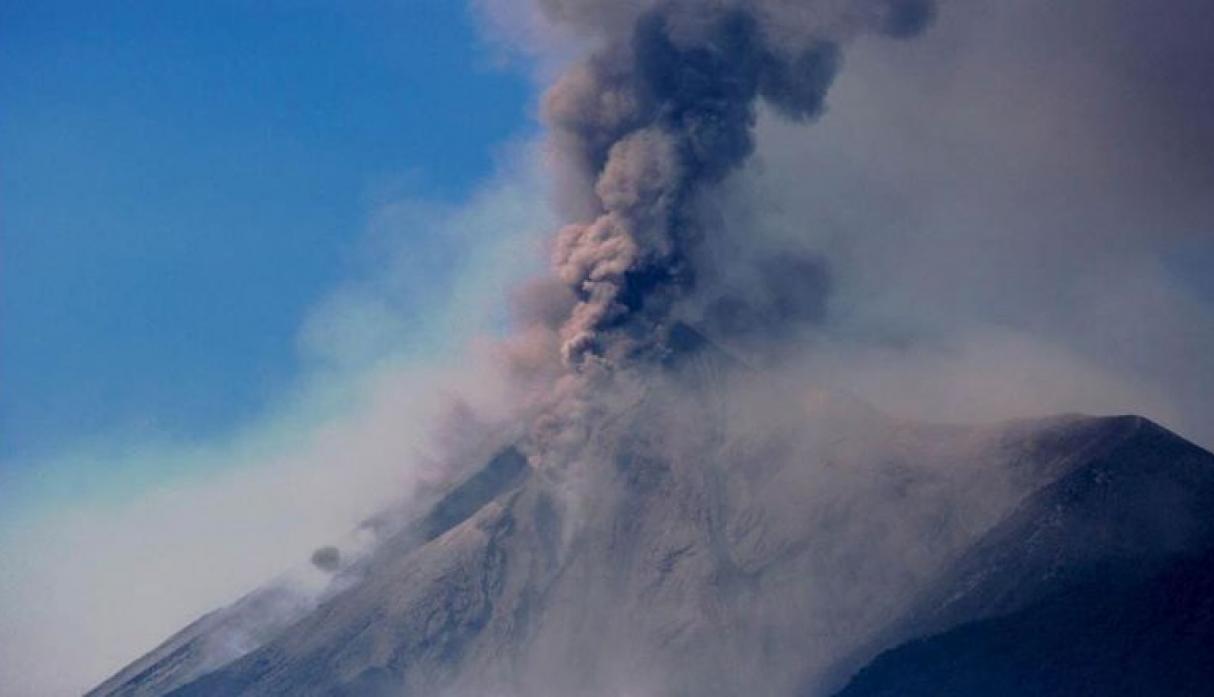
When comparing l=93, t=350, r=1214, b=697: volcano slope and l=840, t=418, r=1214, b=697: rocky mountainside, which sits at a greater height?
l=93, t=350, r=1214, b=697: volcano slope

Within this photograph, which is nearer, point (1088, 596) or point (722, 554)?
point (1088, 596)

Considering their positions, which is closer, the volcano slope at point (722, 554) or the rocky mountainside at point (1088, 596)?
the rocky mountainside at point (1088, 596)

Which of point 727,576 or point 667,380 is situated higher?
point 667,380

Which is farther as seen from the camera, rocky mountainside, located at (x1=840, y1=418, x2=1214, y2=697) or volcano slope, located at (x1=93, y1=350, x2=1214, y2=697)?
volcano slope, located at (x1=93, y1=350, x2=1214, y2=697)

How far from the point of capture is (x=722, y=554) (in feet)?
255

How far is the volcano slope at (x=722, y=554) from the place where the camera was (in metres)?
68.2

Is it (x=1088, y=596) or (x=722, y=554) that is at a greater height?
(x=722, y=554)

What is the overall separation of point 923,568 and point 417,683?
101ft

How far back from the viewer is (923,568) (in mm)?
72188

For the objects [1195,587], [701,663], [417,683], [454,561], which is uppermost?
[454,561]

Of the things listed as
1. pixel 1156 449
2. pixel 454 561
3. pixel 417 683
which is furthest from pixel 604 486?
pixel 1156 449

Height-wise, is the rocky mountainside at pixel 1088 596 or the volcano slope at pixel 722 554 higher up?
the volcano slope at pixel 722 554

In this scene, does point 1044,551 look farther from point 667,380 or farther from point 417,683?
point 417,683

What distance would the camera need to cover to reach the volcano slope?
224 ft
